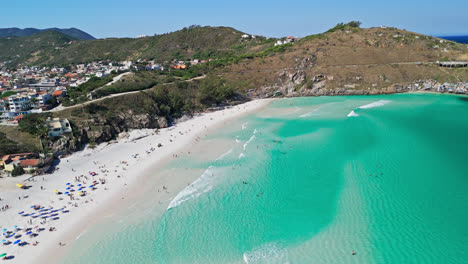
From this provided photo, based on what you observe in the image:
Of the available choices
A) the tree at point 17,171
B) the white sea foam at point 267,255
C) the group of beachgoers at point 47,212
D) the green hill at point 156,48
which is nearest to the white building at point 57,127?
the tree at point 17,171

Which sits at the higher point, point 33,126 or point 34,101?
point 34,101

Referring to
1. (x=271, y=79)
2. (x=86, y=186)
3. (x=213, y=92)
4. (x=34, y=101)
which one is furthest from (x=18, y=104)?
(x=271, y=79)

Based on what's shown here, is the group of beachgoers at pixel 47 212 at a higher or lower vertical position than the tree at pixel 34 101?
lower

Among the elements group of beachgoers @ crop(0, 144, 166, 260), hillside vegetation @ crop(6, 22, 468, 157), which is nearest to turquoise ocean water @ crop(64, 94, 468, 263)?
group of beachgoers @ crop(0, 144, 166, 260)

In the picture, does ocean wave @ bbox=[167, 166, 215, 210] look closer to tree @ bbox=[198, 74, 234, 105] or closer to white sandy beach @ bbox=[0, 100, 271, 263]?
white sandy beach @ bbox=[0, 100, 271, 263]

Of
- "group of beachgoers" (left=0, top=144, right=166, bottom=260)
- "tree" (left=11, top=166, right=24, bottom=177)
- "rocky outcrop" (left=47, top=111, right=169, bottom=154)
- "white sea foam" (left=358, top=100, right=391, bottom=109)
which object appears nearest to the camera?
"group of beachgoers" (left=0, top=144, right=166, bottom=260)

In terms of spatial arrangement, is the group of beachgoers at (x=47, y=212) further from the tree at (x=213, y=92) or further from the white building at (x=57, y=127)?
the tree at (x=213, y=92)

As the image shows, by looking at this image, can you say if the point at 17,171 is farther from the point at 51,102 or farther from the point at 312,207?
the point at 312,207
